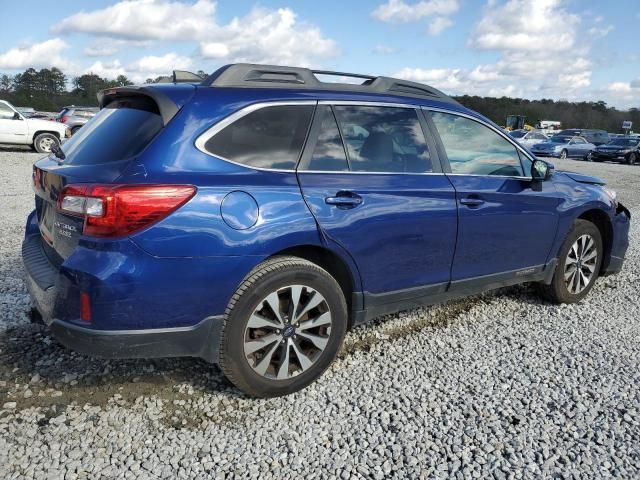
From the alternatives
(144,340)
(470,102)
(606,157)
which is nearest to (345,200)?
(144,340)

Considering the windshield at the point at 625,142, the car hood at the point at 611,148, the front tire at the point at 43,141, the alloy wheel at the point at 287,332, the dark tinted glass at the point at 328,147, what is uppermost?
the windshield at the point at 625,142

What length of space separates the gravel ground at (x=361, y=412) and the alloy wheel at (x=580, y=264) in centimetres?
67

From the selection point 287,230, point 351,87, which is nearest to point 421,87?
point 351,87

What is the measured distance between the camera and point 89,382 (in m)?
3.10

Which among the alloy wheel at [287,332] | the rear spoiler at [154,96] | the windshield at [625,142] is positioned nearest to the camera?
the rear spoiler at [154,96]

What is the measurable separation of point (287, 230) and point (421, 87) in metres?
1.71

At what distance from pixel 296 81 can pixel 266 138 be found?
0.50 meters

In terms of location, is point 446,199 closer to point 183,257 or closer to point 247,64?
point 247,64

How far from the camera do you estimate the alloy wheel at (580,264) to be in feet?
15.2

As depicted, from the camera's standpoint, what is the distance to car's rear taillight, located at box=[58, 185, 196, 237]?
246 centimetres

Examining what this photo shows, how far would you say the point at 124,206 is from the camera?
2465 millimetres

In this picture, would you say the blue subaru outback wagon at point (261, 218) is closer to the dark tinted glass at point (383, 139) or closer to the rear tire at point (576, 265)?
the dark tinted glass at point (383, 139)

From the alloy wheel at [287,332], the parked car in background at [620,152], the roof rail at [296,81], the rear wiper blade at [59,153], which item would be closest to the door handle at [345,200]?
the alloy wheel at [287,332]

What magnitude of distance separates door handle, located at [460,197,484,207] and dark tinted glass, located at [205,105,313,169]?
49.0 inches
